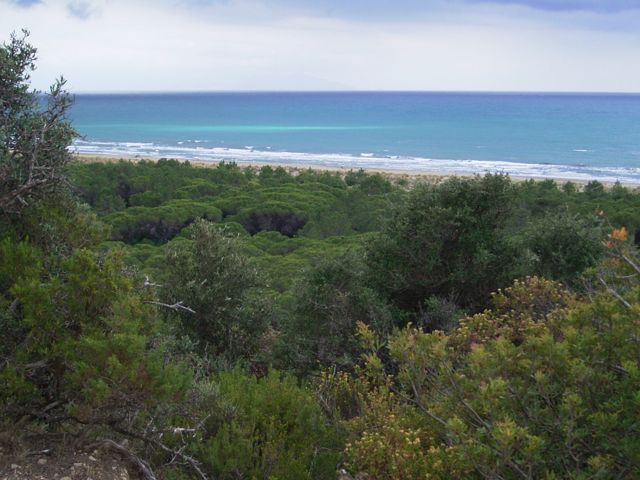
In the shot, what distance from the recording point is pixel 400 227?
12734mm

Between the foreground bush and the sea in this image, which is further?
the sea

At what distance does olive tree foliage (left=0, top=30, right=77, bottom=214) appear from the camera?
5.91 metres

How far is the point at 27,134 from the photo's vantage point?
6129 mm

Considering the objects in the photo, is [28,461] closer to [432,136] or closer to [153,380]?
[153,380]

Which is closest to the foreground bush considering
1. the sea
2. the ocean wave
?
the ocean wave

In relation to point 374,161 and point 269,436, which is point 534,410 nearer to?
point 269,436

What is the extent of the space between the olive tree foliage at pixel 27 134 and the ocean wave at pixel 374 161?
50959mm

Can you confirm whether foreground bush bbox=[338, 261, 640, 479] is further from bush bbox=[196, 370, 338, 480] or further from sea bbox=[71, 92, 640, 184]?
sea bbox=[71, 92, 640, 184]

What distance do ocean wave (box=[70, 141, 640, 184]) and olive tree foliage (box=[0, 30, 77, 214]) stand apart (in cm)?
5096

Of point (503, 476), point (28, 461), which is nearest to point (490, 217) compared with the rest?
point (503, 476)

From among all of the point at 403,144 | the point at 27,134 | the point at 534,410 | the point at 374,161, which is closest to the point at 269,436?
the point at 534,410

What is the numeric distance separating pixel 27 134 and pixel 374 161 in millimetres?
65631

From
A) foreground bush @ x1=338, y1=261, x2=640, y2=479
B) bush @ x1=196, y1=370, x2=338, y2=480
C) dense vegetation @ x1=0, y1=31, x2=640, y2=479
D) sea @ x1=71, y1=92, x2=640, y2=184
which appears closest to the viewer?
foreground bush @ x1=338, y1=261, x2=640, y2=479

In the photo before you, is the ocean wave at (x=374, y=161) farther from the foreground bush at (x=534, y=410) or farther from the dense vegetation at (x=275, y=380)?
the foreground bush at (x=534, y=410)
